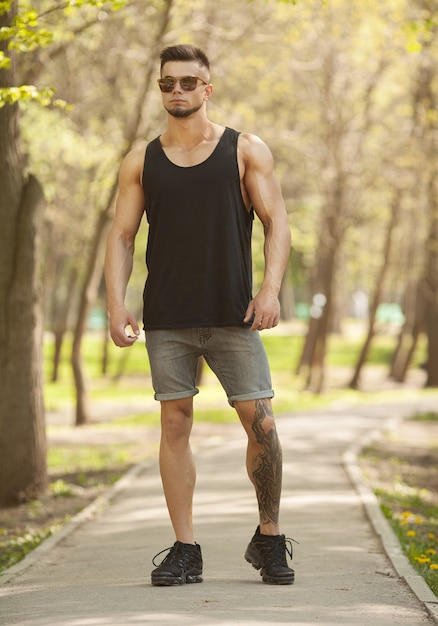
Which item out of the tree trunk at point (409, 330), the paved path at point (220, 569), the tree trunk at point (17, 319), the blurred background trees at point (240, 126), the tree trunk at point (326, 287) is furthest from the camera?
the tree trunk at point (409, 330)

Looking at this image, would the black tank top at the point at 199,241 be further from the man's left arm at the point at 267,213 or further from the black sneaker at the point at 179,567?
the black sneaker at the point at 179,567

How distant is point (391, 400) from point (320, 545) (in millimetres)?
19738

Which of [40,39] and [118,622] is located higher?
[40,39]

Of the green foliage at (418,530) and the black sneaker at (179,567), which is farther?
the green foliage at (418,530)

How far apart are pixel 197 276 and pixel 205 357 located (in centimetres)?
40

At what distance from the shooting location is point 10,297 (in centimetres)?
1102

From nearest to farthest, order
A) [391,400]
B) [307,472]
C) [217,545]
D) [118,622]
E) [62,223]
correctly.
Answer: [118,622] → [217,545] → [307,472] → [391,400] → [62,223]

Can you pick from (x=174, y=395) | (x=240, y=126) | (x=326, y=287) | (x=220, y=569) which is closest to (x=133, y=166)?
(x=174, y=395)

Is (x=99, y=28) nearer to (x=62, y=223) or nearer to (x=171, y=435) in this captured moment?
(x=62, y=223)

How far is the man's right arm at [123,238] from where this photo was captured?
586 centimetres

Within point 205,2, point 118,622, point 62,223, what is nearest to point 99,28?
point 205,2

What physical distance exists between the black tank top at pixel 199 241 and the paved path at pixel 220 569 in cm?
132

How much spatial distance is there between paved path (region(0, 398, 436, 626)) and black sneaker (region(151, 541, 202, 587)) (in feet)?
0.17

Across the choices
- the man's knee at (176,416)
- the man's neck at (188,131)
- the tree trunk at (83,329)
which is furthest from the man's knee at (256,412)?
the tree trunk at (83,329)
